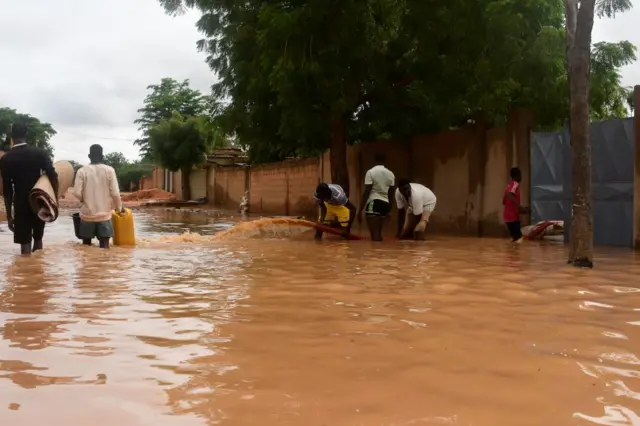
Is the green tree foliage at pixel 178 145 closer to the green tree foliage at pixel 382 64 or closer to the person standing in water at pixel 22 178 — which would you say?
the green tree foliage at pixel 382 64

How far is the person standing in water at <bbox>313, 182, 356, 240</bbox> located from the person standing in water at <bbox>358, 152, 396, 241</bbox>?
34 cm

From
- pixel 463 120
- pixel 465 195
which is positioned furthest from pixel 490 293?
pixel 463 120

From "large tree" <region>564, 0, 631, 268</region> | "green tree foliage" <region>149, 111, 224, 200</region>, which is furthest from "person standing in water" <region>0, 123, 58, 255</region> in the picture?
"green tree foliage" <region>149, 111, 224, 200</region>

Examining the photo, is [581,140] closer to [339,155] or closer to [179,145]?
[339,155]

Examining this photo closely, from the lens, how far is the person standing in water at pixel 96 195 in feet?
28.4

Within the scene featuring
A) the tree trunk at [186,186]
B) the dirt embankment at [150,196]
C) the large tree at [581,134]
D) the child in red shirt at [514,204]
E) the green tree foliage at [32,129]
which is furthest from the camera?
the green tree foliage at [32,129]

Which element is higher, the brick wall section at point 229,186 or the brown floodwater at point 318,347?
the brick wall section at point 229,186

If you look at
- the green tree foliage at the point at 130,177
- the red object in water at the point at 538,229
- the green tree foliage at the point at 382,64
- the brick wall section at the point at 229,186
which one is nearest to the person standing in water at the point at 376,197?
the green tree foliage at the point at 382,64

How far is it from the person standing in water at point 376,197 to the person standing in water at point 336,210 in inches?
13.5

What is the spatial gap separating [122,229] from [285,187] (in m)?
14.6

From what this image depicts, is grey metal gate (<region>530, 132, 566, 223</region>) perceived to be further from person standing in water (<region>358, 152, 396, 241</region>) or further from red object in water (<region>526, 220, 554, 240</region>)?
person standing in water (<region>358, 152, 396, 241</region>)

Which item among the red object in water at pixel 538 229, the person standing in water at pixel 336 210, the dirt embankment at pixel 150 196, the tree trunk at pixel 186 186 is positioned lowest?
the red object in water at pixel 538 229

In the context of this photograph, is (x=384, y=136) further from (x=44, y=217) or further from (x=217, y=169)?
(x=217, y=169)

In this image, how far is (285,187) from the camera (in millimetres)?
23953
